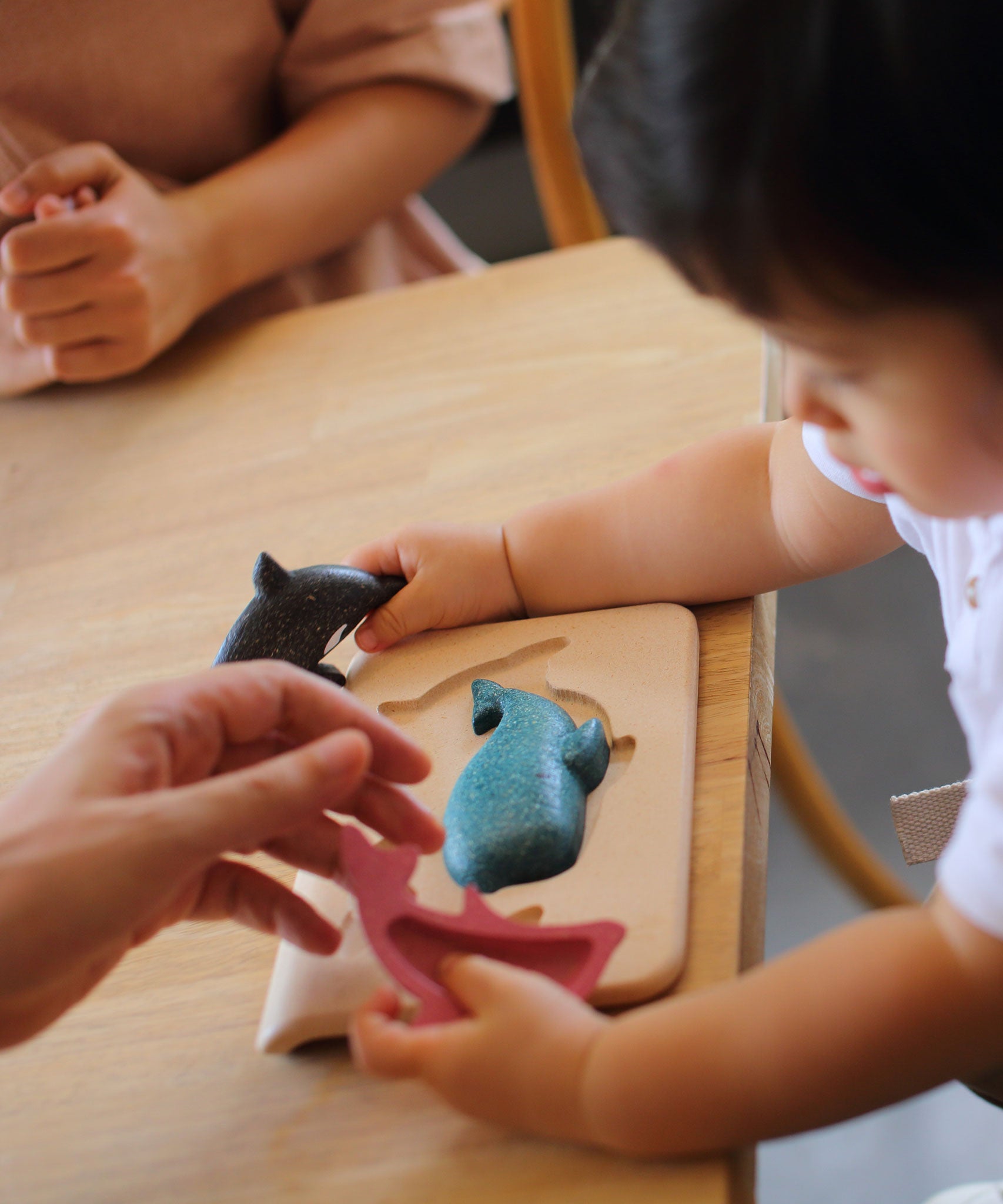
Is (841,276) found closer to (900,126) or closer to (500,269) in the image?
(900,126)

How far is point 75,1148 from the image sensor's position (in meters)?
0.40

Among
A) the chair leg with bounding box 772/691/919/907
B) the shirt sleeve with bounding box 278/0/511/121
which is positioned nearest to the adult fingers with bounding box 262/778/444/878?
the chair leg with bounding box 772/691/919/907

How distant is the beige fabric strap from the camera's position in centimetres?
57

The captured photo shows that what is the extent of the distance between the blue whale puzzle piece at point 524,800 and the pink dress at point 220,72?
2.04 feet

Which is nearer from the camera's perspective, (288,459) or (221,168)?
(288,459)

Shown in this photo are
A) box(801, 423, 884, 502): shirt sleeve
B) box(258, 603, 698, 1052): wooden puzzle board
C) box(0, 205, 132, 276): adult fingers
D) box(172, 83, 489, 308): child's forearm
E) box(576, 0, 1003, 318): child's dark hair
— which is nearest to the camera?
box(576, 0, 1003, 318): child's dark hair

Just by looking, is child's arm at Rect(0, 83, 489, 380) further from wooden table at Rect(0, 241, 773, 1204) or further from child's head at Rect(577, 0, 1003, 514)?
child's head at Rect(577, 0, 1003, 514)

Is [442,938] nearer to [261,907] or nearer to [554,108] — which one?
[261,907]

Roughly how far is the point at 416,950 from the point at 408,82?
82 centimetres

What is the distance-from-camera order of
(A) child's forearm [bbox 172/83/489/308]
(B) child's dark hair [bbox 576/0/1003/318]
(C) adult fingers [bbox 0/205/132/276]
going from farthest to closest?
(A) child's forearm [bbox 172/83/489/308]
(C) adult fingers [bbox 0/205/132/276]
(B) child's dark hair [bbox 576/0/1003/318]

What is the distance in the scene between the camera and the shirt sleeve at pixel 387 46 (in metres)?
0.93

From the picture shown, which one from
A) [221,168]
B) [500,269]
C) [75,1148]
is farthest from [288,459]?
[75,1148]

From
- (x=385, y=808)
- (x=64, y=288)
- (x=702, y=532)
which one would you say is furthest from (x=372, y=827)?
(x=64, y=288)

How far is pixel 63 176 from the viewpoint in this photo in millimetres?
803
